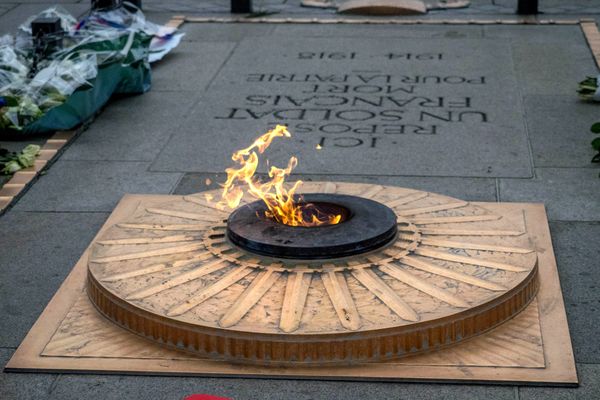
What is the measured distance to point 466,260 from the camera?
5062mm

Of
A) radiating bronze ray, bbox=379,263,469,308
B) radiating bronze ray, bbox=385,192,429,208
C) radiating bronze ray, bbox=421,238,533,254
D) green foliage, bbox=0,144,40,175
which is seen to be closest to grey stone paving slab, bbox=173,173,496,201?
radiating bronze ray, bbox=385,192,429,208

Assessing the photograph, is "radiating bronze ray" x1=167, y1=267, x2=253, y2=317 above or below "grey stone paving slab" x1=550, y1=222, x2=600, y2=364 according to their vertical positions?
above

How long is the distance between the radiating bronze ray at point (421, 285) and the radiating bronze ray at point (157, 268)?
0.88 metres

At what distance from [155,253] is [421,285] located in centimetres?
133

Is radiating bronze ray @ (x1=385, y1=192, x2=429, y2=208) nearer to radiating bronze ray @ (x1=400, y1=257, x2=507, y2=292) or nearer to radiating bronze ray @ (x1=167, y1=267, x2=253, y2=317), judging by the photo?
radiating bronze ray @ (x1=400, y1=257, x2=507, y2=292)

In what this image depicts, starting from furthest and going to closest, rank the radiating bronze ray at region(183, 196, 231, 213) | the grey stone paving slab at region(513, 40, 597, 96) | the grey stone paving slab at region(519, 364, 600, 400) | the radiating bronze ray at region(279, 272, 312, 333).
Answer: the grey stone paving slab at region(513, 40, 597, 96) < the radiating bronze ray at region(183, 196, 231, 213) < the radiating bronze ray at region(279, 272, 312, 333) < the grey stone paving slab at region(519, 364, 600, 400)

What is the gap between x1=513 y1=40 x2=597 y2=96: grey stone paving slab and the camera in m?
8.86

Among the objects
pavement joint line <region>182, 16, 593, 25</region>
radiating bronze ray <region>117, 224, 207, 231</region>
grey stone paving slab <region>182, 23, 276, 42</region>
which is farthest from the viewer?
pavement joint line <region>182, 16, 593, 25</region>

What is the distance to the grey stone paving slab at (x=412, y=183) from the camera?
21.6 feet

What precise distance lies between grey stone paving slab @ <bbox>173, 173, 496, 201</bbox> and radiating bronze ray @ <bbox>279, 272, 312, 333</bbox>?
1.96m

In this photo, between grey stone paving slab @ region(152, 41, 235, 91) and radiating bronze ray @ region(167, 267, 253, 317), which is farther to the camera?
grey stone paving slab @ region(152, 41, 235, 91)

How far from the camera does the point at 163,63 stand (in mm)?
9930

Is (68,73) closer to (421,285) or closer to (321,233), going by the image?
(321,233)

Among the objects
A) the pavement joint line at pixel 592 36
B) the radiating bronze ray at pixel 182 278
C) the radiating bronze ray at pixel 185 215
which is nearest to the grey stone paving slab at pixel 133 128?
the radiating bronze ray at pixel 185 215
